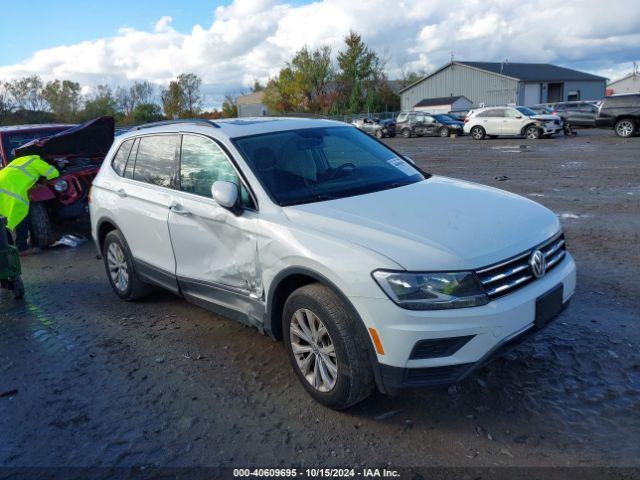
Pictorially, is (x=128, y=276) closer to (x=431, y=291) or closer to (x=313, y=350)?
(x=313, y=350)

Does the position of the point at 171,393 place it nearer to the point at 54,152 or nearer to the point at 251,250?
the point at 251,250

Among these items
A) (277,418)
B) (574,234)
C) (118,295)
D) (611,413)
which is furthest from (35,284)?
(574,234)

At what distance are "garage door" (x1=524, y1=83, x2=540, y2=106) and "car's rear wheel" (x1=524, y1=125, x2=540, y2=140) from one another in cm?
3511

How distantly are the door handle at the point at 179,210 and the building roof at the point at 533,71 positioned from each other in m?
59.7

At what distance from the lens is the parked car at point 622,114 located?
22903mm

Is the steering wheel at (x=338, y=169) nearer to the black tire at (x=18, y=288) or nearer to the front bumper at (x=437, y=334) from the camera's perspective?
the front bumper at (x=437, y=334)

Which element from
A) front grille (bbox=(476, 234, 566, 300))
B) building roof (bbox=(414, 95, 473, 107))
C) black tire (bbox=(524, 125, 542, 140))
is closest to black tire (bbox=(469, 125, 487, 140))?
black tire (bbox=(524, 125, 542, 140))

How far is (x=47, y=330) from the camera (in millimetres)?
5141

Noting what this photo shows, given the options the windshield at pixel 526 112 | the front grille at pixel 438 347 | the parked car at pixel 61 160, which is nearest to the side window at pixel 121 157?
the parked car at pixel 61 160

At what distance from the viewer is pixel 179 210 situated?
4465mm

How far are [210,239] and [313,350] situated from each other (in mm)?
1240

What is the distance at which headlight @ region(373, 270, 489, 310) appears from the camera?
294 centimetres

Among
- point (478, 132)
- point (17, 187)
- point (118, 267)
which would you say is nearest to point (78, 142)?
point (17, 187)

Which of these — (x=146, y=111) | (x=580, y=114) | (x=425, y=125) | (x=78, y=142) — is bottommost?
(x=425, y=125)
